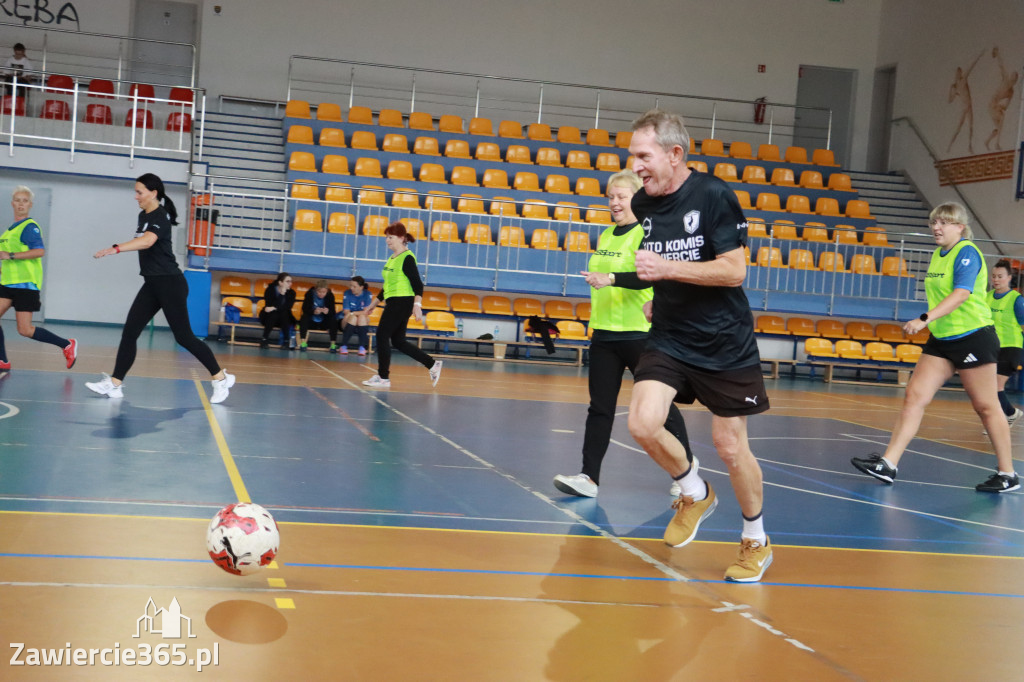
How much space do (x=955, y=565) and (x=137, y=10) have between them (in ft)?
82.4

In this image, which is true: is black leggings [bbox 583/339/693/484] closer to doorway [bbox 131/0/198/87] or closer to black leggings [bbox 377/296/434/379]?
black leggings [bbox 377/296/434/379]

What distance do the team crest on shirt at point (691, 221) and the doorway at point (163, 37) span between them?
23.2m

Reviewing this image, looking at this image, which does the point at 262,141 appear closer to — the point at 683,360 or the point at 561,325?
the point at 561,325

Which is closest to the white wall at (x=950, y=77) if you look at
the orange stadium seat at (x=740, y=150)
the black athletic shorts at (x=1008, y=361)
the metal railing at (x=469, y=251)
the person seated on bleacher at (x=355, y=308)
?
the metal railing at (x=469, y=251)

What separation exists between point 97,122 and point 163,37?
16.1ft

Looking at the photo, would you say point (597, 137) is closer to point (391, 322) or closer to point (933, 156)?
point (933, 156)

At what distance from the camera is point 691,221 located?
4391mm

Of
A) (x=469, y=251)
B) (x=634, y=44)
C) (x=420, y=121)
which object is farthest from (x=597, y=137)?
(x=469, y=251)

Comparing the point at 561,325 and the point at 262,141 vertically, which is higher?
the point at 262,141

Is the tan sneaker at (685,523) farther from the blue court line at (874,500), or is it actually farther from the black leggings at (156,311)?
the black leggings at (156,311)

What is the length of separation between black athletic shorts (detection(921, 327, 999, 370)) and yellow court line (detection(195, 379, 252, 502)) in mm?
5332

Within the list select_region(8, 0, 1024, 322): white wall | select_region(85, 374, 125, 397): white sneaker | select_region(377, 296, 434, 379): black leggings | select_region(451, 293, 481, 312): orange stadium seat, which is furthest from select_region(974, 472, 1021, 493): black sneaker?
select_region(8, 0, 1024, 322): white wall

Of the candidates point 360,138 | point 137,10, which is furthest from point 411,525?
point 137,10

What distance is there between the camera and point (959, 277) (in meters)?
7.27
